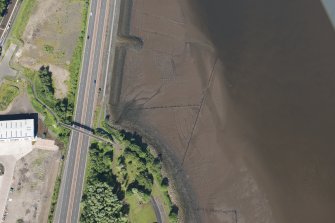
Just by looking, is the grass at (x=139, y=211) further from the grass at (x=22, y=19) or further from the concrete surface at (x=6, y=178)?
the grass at (x=22, y=19)

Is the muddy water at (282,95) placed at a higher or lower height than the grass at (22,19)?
lower

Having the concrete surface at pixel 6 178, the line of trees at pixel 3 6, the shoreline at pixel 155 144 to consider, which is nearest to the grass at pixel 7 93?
the concrete surface at pixel 6 178

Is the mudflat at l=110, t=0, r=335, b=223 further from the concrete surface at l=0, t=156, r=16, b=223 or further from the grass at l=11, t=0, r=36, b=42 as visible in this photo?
the concrete surface at l=0, t=156, r=16, b=223

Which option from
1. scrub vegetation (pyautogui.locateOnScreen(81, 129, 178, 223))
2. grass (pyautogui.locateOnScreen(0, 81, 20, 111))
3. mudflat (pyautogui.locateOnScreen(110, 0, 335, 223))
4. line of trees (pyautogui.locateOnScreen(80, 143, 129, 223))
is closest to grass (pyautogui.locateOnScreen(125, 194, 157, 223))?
scrub vegetation (pyautogui.locateOnScreen(81, 129, 178, 223))

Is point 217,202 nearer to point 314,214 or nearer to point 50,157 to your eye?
point 314,214

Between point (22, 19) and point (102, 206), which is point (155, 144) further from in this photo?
point (22, 19)

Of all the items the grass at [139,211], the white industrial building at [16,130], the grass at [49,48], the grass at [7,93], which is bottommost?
the grass at [139,211]

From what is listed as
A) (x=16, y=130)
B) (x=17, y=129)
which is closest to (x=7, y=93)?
(x=17, y=129)
